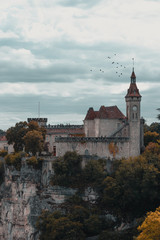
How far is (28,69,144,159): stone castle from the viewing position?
9225 cm

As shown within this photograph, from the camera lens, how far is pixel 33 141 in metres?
93.6

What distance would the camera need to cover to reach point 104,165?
294 feet

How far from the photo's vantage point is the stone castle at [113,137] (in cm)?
9225

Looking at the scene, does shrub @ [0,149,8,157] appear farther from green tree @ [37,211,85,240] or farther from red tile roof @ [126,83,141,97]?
red tile roof @ [126,83,141,97]

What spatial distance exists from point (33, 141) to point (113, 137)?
14.5m

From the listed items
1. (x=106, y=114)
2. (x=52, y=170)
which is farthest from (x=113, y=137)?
(x=52, y=170)

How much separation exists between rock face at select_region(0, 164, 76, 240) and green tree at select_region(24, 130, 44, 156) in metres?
3.36

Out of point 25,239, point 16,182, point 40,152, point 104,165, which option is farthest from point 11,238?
point 104,165

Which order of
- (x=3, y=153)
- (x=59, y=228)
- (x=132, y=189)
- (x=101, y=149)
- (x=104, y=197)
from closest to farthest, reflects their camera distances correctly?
1. (x=59, y=228)
2. (x=132, y=189)
3. (x=104, y=197)
4. (x=101, y=149)
5. (x=3, y=153)

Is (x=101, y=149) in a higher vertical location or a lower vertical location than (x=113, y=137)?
lower

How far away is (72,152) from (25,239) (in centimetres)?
1863

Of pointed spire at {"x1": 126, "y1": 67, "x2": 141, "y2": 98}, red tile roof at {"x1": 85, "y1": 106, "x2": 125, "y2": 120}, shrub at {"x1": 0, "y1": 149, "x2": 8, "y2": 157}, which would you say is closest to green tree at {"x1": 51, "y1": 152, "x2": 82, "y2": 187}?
red tile roof at {"x1": 85, "y1": 106, "x2": 125, "y2": 120}

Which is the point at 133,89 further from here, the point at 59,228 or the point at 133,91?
the point at 59,228

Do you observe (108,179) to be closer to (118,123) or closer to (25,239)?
(118,123)
